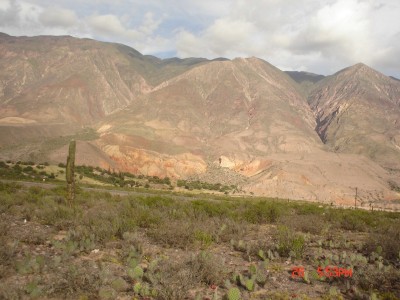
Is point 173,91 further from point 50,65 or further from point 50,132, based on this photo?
point 50,65

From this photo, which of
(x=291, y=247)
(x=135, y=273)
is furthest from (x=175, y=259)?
(x=291, y=247)

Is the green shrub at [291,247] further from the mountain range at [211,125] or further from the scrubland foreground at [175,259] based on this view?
the mountain range at [211,125]

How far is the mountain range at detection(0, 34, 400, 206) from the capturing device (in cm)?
8400

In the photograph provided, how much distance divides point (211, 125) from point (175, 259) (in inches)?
5325

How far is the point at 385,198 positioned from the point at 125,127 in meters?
76.7

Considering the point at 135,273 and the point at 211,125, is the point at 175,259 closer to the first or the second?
the point at 135,273

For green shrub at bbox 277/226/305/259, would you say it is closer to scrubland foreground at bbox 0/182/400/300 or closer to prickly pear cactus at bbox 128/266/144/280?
scrubland foreground at bbox 0/182/400/300

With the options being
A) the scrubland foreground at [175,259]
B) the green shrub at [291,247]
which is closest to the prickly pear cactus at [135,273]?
the scrubland foreground at [175,259]

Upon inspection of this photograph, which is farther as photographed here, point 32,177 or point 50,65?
point 50,65

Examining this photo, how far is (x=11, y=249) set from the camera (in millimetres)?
9547

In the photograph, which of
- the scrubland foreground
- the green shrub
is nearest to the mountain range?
the scrubland foreground

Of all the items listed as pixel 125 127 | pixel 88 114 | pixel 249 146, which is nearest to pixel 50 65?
pixel 88 114

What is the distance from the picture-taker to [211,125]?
145125mm

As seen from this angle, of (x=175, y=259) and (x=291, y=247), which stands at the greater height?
(x=291, y=247)
